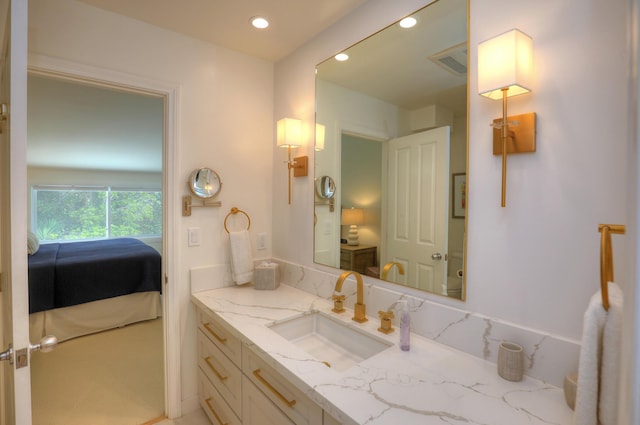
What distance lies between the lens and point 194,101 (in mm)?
1981

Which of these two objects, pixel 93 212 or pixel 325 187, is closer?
pixel 325 187

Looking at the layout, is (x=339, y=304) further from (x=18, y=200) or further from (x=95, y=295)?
(x=95, y=295)

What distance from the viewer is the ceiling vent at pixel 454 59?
4.06 ft

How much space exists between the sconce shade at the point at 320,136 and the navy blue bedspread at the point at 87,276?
278 cm

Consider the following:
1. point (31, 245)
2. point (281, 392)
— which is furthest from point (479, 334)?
point (31, 245)

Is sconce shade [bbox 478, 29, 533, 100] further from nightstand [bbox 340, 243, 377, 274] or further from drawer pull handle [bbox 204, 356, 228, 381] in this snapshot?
drawer pull handle [bbox 204, 356, 228, 381]

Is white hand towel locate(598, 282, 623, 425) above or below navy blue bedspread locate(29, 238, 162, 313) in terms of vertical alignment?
above

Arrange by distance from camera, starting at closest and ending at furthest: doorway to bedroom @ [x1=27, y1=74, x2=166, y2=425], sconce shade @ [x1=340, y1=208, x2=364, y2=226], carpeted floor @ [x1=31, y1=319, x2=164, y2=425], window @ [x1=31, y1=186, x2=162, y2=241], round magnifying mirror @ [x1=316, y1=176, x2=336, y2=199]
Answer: sconce shade @ [x1=340, y1=208, x2=364, y2=226] < round magnifying mirror @ [x1=316, y1=176, x2=336, y2=199] < carpeted floor @ [x1=31, y1=319, x2=164, y2=425] < doorway to bedroom @ [x1=27, y1=74, x2=166, y2=425] < window @ [x1=31, y1=186, x2=162, y2=241]

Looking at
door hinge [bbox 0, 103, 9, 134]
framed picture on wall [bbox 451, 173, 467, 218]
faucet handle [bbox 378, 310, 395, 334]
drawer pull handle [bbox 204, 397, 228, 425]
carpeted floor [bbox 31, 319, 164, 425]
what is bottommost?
carpeted floor [bbox 31, 319, 164, 425]

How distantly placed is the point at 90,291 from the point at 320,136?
2.97 metres

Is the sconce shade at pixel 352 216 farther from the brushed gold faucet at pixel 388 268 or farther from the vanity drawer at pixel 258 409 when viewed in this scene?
the vanity drawer at pixel 258 409

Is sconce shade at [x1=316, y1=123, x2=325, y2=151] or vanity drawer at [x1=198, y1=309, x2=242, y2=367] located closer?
vanity drawer at [x1=198, y1=309, x2=242, y2=367]

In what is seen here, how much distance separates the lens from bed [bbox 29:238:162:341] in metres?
3.00

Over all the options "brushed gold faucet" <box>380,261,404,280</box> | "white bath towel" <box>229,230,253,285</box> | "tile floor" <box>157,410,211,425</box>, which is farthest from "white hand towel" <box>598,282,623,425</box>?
"tile floor" <box>157,410,211,425</box>
